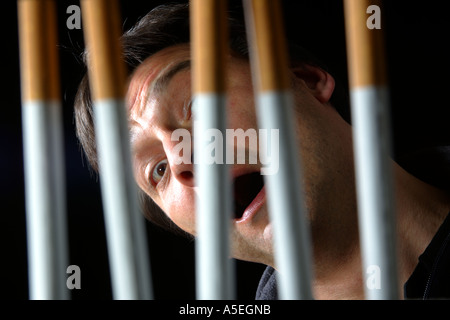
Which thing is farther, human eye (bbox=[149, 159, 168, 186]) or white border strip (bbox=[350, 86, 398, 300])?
human eye (bbox=[149, 159, 168, 186])

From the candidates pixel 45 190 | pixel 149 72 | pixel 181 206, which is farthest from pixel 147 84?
pixel 45 190

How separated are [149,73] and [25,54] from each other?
41 centimetres

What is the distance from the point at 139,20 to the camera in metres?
0.63

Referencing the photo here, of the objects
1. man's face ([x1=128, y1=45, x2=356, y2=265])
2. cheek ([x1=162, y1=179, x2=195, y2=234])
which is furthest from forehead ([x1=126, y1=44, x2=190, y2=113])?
cheek ([x1=162, y1=179, x2=195, y2=234])

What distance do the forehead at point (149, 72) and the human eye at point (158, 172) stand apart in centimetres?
7

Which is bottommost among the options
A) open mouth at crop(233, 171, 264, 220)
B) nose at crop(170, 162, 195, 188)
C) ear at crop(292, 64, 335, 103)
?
open mouth at crop(233, 171, 264, 220)

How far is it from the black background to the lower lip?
0.10 m

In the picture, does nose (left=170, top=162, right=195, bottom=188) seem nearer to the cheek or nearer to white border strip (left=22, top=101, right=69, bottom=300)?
the cheek

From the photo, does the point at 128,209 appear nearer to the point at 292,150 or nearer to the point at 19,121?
the point at 292,150

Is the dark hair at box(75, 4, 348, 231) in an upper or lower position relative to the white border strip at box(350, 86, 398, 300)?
upper

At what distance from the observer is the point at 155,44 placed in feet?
2.23

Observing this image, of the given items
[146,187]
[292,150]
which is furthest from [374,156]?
[146,187]

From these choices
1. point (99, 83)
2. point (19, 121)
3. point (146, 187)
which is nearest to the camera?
point (99, 83)

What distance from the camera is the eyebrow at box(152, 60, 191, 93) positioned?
0.67 metres
